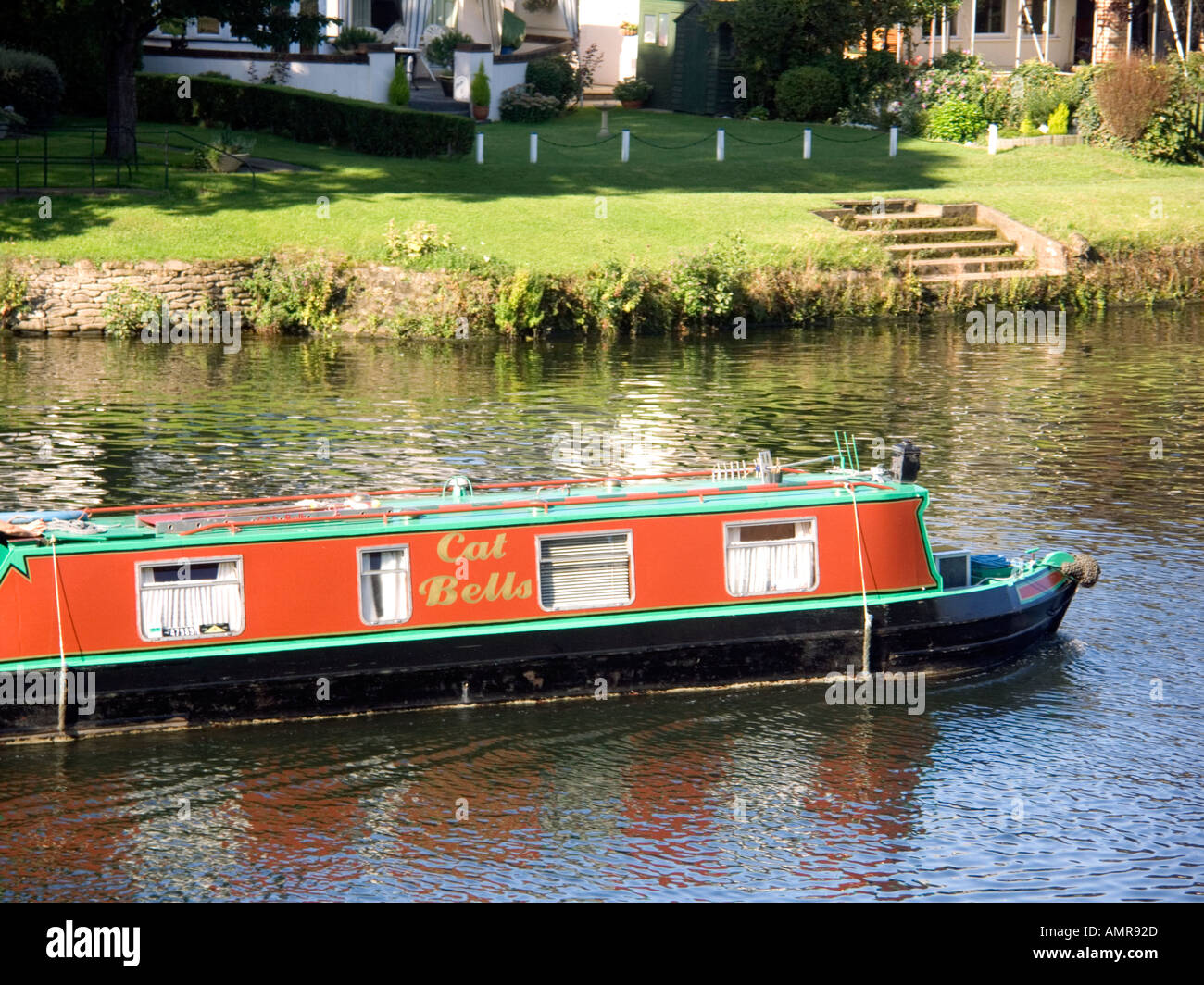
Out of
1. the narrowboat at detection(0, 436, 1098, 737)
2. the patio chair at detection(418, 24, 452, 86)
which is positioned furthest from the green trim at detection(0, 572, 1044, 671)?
the patio chair at detection(418, 24, 452, 86)

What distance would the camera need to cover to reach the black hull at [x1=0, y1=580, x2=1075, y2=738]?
13.7m

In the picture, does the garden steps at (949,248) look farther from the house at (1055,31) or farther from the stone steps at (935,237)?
the house at (1055,31)

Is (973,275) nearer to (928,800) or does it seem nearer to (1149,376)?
(1149,376)

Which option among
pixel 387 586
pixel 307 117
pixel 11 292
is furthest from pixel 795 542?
pixel 307 117

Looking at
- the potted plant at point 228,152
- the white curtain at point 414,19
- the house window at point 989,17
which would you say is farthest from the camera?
the house window at point 989,17

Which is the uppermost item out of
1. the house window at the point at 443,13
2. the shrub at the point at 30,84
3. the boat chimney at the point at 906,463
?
the house window at the point at 443,13

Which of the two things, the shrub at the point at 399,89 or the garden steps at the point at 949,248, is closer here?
the garden steps at the point at 949,248

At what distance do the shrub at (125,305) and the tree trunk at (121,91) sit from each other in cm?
687

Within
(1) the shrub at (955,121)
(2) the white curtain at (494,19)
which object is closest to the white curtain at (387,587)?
(1) the shrub at (955,121)

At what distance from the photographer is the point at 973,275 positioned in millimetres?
34875

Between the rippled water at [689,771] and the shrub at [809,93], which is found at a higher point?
the shrub at [809,93]

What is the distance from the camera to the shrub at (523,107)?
4769cm

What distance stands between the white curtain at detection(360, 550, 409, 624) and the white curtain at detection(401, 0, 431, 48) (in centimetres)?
3941

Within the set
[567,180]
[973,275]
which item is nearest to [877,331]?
[973,275]
